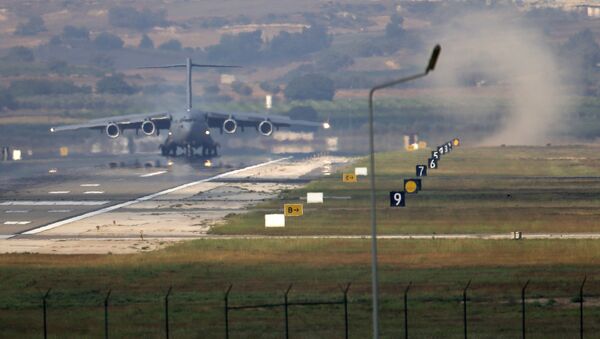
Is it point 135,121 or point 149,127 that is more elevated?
point 135,121

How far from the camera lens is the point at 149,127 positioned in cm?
13488

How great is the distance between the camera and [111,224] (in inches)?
3051

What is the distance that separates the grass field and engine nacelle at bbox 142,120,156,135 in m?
50.0

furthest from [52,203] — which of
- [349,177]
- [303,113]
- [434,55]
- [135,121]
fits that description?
[303,113]

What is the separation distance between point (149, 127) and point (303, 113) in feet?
178

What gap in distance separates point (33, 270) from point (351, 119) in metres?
139

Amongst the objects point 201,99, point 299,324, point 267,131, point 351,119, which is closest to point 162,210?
point 299,324

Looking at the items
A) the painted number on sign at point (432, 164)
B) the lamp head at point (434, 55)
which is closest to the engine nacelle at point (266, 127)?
the painted number on sign at point (432, 164)

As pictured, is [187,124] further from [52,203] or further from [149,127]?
[52,203]

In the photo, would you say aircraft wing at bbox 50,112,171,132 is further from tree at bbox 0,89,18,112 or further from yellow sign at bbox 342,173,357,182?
tree at bbox 0,89,18,112

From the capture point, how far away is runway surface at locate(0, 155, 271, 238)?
279ft

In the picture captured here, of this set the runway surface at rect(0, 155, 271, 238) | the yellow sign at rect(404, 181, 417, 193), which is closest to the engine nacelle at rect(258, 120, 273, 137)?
the runway surface at rect(0, 155, 271, 238)

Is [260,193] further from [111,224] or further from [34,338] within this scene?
[34,338]

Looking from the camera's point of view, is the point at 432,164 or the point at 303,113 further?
the point at 303,113
